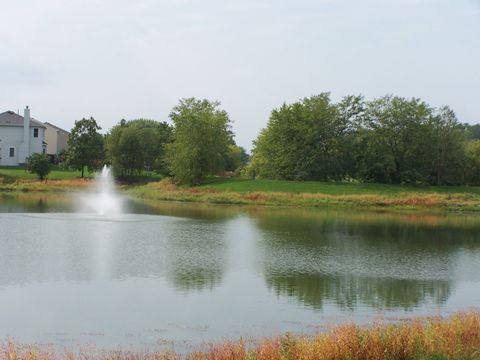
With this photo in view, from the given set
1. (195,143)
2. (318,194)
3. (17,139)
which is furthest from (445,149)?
(17,139)

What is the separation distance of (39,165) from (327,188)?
41.4m

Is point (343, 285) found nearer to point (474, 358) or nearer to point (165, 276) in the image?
point (165, 276)

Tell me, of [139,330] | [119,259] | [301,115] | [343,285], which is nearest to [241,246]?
[119,259]

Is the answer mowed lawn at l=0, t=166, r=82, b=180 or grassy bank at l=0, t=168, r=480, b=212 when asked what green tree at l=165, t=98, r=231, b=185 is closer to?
grassy bank at l=0, t=168, r=480, b=212

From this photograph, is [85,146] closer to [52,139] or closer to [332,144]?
[52,139]

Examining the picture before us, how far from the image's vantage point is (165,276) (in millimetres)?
24562

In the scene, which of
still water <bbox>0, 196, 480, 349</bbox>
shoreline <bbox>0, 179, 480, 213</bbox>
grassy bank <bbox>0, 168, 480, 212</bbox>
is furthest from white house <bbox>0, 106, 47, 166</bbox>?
still water <bbox>0, 196, 480, 349</bbox>

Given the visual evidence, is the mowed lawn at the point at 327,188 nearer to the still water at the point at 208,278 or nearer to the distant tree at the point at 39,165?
the distant tree at the point at 39,165

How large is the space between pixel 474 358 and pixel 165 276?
14627 millimetres

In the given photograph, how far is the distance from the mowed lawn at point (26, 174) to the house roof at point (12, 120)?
8.96 meters

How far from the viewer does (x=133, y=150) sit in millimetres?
95625

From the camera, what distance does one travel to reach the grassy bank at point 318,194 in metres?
72.1

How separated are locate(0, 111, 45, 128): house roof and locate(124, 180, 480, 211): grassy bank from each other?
30294 millimetres

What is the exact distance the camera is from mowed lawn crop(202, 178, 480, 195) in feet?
259
